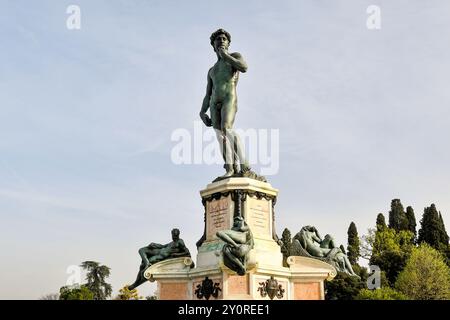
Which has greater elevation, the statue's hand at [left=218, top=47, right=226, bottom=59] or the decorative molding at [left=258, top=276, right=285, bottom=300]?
the statue's hand at [left=218, top=47, right=226, bottom=59]

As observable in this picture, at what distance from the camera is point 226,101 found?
52.3ft

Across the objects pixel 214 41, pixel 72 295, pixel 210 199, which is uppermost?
pixel 214 41

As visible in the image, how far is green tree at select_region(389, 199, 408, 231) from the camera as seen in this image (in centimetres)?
6950

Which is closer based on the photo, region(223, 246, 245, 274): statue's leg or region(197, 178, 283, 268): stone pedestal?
region(223, 246, 245, 274): statue's leg

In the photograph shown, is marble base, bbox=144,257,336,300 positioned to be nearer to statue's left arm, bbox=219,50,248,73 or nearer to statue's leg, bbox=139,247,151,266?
statue's leg, bbox=139,247,151,266

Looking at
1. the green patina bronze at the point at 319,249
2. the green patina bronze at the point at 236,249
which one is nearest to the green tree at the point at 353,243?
the green patina bronze at the point at 319,249

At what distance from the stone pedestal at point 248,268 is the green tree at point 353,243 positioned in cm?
5030

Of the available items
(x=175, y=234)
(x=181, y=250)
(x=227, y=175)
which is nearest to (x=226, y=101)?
(x=227, y=175)

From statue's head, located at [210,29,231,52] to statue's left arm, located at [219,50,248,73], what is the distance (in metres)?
0.29

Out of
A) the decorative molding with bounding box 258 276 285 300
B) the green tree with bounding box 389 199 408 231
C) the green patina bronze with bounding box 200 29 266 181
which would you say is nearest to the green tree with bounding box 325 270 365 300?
the green tree with bounding box 389 199 408 231
